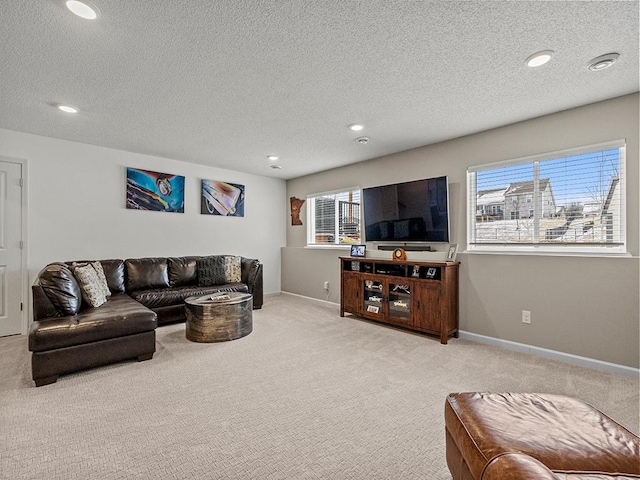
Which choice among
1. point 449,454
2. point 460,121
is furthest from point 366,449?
point 460,121

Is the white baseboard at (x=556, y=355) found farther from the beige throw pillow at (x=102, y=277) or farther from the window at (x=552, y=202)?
the beige throw pillow at (x=102, y=277)

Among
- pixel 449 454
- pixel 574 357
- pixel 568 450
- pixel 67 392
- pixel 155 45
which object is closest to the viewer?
pixel 568 450

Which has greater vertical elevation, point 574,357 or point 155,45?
point 155,45

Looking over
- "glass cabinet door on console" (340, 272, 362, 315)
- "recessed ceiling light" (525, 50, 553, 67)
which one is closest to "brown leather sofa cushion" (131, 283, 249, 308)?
"glass cabinet door on console" (340, 272, 362, 315)

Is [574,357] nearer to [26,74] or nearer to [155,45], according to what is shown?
[155,45]

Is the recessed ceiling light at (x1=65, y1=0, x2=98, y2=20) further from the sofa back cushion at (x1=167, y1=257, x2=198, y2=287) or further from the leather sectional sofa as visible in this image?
the sofa back cushion at (x1=167, y1=257, x2=198, y2=287)

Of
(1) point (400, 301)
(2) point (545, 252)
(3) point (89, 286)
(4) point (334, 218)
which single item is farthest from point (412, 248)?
(3) point (89, 286)

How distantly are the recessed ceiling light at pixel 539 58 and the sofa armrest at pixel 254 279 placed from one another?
4141 millimetres

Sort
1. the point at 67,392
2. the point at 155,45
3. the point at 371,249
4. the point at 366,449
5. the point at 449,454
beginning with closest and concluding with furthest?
the point at 449,454, the point at 366,449, the point at 155,45, the point at 67,392, the point at 371,249

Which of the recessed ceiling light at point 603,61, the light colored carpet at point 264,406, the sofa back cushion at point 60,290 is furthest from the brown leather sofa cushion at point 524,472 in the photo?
the sofa back cushion at point 60,290

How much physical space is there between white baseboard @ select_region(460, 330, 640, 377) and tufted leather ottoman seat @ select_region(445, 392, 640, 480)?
194 centimetres

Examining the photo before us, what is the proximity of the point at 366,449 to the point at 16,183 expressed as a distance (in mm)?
4688

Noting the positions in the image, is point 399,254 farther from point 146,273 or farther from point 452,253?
point 146,273

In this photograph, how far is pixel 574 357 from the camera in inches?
113
